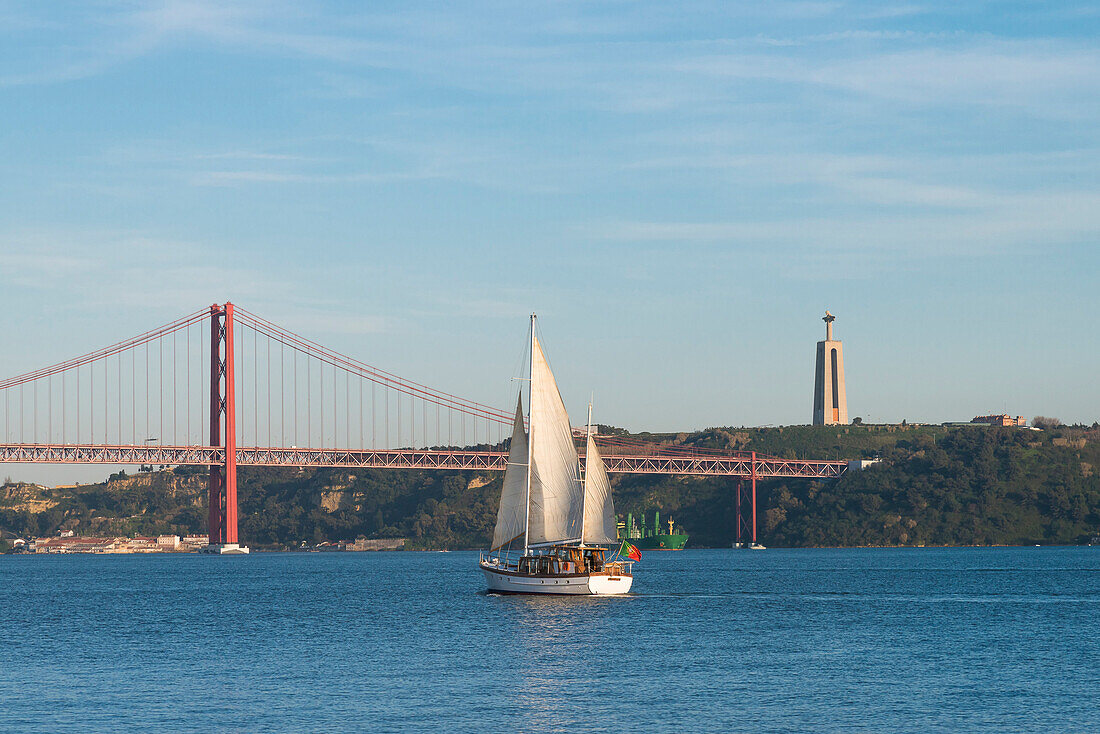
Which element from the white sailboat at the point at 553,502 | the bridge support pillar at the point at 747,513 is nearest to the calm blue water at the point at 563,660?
the white sailboat at the point at 553,502

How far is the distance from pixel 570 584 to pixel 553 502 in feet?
13.2

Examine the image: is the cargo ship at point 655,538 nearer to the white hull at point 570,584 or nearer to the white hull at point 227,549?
the white hull at point 227,549

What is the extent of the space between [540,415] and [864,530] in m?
121

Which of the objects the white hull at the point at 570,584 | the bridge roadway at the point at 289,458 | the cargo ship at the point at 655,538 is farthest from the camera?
the cargo ship at the point at 655,538

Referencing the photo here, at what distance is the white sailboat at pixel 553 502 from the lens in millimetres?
70750

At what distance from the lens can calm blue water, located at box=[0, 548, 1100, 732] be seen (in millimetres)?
36906

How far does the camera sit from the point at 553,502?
233ft

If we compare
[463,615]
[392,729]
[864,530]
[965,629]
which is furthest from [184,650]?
[864,530]

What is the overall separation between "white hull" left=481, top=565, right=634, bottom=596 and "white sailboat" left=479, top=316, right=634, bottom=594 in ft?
0.16

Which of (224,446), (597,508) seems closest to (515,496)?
(597,508)

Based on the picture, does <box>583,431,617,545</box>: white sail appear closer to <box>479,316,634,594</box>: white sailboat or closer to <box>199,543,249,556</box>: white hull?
<box>479,316,634,594</box>: white sailboat

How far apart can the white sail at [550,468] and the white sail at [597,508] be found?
0.51 metres

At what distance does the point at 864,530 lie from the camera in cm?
18375

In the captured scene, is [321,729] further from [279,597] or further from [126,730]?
[279,597]
